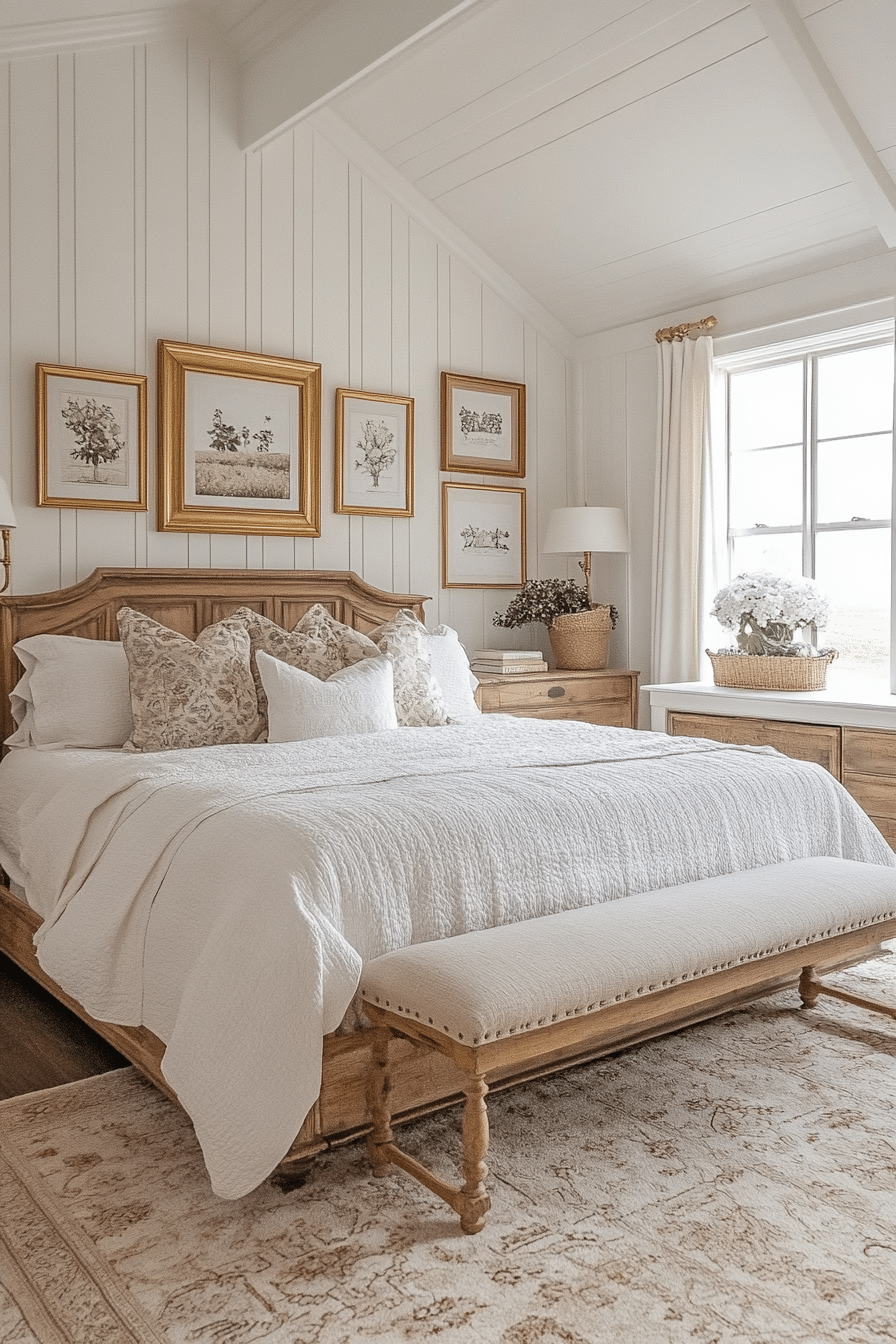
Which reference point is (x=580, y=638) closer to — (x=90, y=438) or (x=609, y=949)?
(x=90, y=438)

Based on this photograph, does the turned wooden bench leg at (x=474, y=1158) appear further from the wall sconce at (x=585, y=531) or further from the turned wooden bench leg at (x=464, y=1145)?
the wall sconce at (x=585, y=531)

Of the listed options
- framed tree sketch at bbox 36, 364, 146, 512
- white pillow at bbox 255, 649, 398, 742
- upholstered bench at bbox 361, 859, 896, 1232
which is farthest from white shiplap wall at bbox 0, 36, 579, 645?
upholstered bench at bbox 361, 859, 896, 1232

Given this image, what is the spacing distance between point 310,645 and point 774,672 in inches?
72.5

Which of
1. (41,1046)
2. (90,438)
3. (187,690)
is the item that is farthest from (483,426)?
(41,1046)

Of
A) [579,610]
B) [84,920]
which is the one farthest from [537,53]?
[84,920]

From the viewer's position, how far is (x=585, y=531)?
4934 millimetres

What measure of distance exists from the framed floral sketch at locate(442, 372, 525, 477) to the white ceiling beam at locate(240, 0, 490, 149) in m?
1.32

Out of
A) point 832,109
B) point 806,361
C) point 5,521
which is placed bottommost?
point 5,521

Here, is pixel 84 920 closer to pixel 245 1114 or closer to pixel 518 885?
pixel 245 1114

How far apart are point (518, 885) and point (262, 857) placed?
1.89 ft

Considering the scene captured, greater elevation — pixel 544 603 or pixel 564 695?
pixel 544 603

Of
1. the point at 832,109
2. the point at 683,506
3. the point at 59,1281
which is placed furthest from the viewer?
the point at 683,506

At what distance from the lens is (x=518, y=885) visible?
2320mm

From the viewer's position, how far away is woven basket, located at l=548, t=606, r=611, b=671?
496cm
